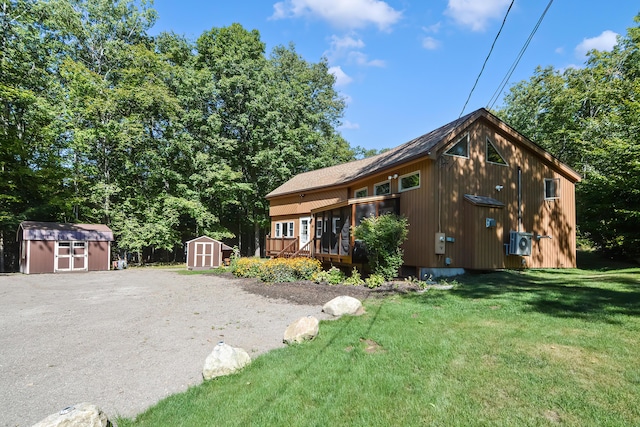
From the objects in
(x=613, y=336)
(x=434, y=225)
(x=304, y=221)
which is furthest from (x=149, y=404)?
(x=304, y=221)

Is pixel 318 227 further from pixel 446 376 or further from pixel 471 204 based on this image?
pixel 446 376

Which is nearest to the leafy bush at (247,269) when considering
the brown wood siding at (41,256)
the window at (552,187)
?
the brown wood siding at (41,256)

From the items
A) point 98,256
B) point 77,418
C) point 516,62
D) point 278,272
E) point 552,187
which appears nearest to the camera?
point 77,418

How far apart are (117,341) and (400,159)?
9.57m

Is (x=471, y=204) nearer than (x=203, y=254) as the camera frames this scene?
Yes

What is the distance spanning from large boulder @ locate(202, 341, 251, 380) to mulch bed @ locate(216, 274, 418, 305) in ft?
12.5

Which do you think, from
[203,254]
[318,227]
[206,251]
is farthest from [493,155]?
[203,254]

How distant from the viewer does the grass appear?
3012mm

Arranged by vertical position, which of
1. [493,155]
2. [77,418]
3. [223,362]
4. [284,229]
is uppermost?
[493,155]

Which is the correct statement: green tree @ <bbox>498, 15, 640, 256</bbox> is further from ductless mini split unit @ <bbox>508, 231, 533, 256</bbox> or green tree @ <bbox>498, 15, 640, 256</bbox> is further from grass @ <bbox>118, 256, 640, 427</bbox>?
grass @ <bbox>118, 256, 640, 427</bbox>

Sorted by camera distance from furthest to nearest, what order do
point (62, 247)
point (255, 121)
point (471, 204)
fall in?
point (255, 121)
point (62, 247)
point (471, 204)

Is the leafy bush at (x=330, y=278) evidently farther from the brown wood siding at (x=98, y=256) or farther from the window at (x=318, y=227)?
the brown wood siding at (x=98, y=256)

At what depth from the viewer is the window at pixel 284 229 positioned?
68.5 ft

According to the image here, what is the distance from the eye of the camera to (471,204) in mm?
10758
